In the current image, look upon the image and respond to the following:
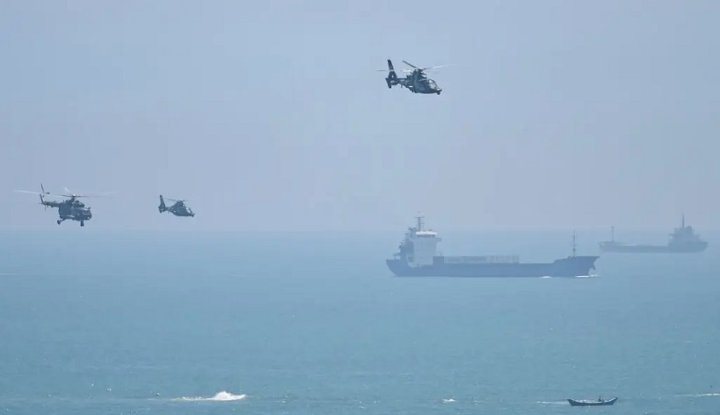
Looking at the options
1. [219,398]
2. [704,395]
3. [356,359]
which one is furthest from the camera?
[356,359]

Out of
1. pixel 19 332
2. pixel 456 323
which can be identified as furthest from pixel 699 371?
pixel 19 332

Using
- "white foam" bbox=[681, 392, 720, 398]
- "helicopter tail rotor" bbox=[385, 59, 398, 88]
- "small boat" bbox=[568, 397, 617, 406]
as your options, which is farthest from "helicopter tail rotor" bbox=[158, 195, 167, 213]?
"white foam" bbox=[681, 392, 720, 398]

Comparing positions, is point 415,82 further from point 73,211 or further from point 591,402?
point 591,402

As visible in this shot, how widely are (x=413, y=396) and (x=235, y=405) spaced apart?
1315cm

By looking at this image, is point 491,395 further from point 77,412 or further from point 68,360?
point 68,360

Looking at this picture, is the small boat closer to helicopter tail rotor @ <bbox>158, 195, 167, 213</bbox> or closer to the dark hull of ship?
the dark hull of ship

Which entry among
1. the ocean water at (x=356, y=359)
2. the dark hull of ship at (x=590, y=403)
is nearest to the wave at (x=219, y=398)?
the ocean water at (x=356, y=359)

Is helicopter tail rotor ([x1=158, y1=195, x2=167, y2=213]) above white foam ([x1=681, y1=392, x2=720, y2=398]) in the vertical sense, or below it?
above

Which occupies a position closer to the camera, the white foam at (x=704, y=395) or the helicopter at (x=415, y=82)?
the helicopter at (x=415, y=82)

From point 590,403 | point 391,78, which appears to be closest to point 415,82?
point 391,78

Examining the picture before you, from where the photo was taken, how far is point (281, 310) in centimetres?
19100

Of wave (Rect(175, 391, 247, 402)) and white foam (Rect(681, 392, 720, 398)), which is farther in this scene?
white foam (Rect(681, 392, 720, 398))

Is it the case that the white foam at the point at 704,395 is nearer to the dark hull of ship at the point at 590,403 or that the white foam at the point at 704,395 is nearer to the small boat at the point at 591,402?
the small boat at the point at 591,402

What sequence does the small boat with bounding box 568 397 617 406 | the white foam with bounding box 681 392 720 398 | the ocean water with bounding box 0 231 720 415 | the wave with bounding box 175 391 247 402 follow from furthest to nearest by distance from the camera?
1. the white foam with bounding box 681 392 720 398
2. the wave with bounding box 175 391 247 402
3. the ocean water with bounding box 0 231 720 415
4. the small boat with bounding box 568 397 617 406
